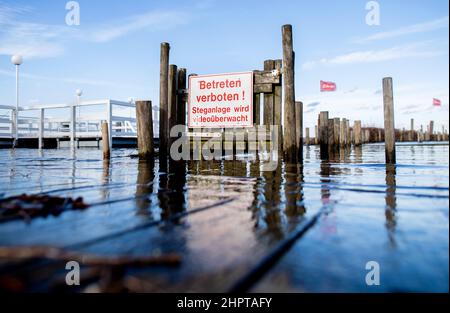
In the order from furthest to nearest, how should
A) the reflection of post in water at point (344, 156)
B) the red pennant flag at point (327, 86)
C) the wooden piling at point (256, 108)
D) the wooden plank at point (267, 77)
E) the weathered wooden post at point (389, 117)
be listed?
the red pennant flag at point (327, 86)
the reflection of post in water at point (344, 156)
the weathered wooden post at point (389, 117)
the wooden piling at point (256, 108)
the wooden plank at point (267, 77)

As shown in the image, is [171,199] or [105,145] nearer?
[171,199]

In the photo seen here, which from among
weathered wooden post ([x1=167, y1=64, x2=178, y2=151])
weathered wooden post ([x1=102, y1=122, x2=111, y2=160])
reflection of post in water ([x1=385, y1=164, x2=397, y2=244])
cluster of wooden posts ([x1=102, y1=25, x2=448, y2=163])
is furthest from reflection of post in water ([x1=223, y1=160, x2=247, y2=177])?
weathered wooden post ([x1=102, y1=122, x2=111, y2=160])

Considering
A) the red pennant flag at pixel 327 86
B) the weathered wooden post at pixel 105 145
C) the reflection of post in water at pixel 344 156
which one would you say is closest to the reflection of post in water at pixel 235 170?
the reflection of post in water at pixel 344 156

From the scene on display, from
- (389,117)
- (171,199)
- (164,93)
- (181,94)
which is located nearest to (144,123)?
(164,93)

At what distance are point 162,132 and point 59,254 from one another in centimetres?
766

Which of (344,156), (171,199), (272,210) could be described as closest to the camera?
(272,210)

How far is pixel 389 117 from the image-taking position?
833cm

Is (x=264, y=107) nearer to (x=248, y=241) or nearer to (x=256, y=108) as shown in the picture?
(x=256, y=108)

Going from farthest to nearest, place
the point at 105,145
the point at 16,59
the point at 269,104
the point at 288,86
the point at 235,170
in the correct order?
the point at 16,59, the point at 105,145, the point at 269,104, the point at 288,86, the point at 235,170

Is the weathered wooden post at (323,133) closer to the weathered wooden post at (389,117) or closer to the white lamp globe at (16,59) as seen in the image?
the weathered wooden post at (389,117)

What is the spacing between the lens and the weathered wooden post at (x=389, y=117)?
8.16 m

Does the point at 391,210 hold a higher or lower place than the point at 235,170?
lower
